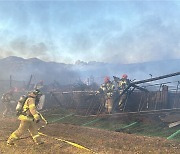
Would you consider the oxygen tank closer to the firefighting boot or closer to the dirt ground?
the firefighting boot

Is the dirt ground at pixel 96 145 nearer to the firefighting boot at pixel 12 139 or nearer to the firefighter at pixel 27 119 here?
the firefighting boot at pixel 12 139

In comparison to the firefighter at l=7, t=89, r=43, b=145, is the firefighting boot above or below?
below

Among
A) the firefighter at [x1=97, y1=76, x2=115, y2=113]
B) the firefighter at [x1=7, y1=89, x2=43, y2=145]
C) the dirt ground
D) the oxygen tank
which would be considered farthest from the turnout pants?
the firefighter at [x1=97, y1=76, x2=115, y2=113]

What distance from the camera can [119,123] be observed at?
1453 centimetres

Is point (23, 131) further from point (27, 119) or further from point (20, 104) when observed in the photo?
point (20, 104)

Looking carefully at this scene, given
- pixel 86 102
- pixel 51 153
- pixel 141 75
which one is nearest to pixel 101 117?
pixel 86 102

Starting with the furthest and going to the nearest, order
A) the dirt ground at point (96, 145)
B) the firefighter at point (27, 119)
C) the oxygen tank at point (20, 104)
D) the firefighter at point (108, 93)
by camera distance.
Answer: the firefighter at point (108, 93) < the oxygen tank at point (20, 104) < the firefighter at point (27, 119) < the dirt ground at point (96, 145)

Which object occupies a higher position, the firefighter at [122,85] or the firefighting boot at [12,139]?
the firefighter at [122,85]

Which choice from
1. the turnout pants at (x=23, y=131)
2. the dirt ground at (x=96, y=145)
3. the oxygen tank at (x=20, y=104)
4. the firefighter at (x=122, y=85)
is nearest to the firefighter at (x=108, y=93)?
the firefighter at (x=122, y=85)

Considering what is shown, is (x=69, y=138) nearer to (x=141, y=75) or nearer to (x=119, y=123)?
(x=119, y=123)

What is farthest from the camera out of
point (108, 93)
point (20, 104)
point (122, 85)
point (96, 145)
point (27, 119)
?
point (122, 85)

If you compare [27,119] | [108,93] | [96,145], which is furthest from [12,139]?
[108,93]

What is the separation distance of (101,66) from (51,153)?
5266 cm

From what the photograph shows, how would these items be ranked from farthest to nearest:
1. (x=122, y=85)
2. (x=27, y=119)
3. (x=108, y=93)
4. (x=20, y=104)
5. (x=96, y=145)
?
1. (x=122, y=85)
2. (x=108, y=93)
3. (x=20, y=104)
4. (x=27, y=119)
5. (x=96, y=145)
